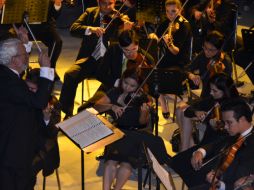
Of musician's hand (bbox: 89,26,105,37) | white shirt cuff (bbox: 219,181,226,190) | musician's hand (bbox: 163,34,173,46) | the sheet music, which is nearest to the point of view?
the sheet music

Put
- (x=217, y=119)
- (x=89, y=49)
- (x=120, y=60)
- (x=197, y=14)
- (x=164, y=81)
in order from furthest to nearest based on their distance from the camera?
(x=197, y=14), (x=89, y=49), (x=120, y=60), (x=164, y=81), (x=217, y=119)

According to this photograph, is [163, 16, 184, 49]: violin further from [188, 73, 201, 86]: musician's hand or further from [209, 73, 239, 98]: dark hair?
[209, 73, 239, 98]: dark hair

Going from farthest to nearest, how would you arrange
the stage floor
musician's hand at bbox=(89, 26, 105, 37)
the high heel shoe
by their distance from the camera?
the high heel shoe → musician's hand at bbox=(89, 26, 105, 37) → the stage floor

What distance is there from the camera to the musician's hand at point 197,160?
4445 millimetres

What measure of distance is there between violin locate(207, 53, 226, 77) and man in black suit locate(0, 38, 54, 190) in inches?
79.1

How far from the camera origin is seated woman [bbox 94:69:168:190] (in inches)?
196

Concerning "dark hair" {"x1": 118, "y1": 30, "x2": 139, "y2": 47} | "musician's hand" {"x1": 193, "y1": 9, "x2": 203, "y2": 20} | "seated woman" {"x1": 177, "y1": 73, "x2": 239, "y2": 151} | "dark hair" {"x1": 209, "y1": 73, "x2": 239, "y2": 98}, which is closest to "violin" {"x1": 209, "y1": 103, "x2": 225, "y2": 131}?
"seated woman" {"x1": 177, "y1": 73, "x2": 239, "y2": 151}

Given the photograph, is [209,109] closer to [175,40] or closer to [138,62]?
[138,62]

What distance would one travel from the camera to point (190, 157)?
465 centimetres

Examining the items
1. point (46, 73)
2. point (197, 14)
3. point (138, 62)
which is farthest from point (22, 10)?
point (197, 14)

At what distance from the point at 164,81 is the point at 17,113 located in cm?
180

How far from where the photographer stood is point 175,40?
678cm

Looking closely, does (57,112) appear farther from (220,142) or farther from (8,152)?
(220,142)

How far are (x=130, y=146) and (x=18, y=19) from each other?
6.08 feet
